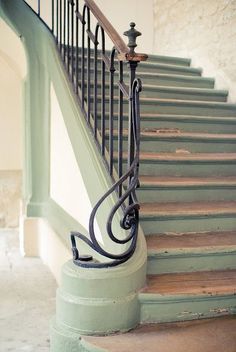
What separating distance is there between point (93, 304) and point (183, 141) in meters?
1.52

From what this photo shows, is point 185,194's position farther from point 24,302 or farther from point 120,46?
point 24,302

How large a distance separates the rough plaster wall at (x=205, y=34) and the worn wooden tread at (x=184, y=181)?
4.22 feet

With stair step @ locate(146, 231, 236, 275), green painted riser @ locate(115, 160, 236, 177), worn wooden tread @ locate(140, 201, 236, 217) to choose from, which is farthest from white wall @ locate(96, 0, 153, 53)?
stair step @ locate(146, 231, 236, 275)

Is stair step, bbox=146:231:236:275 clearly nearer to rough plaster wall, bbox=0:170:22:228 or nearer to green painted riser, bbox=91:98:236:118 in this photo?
green painted riser, bbox=91:98:236:118

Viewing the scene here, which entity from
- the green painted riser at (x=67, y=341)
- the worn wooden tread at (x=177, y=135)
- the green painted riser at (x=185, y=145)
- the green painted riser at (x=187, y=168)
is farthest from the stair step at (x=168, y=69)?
the green painted riser at (x=67, y=341)

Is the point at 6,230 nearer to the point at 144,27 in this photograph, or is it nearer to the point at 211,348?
the point at 144,27

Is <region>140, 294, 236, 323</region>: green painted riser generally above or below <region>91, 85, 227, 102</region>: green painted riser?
below

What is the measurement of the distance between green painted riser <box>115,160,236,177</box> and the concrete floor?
3.90 ft

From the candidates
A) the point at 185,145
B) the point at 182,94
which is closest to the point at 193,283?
the point at 185,145

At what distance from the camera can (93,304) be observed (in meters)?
1.87

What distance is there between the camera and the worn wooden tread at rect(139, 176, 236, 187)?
2562 millimetres

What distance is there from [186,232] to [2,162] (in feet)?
12.1

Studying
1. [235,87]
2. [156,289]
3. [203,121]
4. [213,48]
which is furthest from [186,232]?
[213,48]

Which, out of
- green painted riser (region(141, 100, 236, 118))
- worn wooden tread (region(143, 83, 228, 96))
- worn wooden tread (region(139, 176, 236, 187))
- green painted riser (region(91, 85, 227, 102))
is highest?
worn wooden tread (region(143, 83, 228, 96))
